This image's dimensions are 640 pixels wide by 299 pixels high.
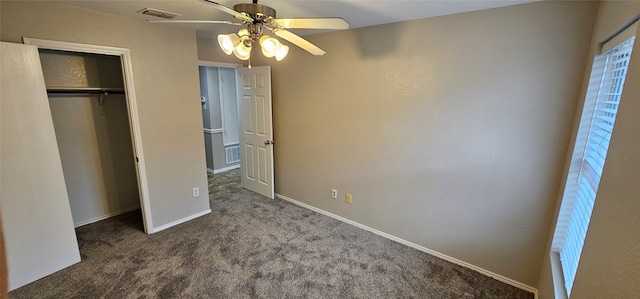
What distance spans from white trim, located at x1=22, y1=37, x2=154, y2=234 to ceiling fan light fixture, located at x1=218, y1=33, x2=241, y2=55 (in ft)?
5.12

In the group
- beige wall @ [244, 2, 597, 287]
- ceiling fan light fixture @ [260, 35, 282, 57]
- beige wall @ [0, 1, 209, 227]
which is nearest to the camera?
ceiling fan light fixture @ [260, 35, 282, 57]

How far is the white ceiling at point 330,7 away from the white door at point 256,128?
1204 millimetres

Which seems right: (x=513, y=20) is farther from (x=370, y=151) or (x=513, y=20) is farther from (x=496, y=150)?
(x=370, y=151)

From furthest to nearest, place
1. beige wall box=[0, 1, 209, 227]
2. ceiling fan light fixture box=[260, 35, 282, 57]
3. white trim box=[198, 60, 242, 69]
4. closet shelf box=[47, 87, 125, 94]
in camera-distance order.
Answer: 1. white trim box=[198, 60, 242, 69]
2. closet shelf box=[47, 87, 125, 94]
3. beige wall box=[0, 1, 209, 227]
4. ceiling fan light fixture box=[260, 35, 282, 57]

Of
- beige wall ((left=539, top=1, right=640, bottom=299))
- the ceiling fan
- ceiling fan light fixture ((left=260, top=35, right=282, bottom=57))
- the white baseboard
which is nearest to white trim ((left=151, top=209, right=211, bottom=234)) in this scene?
the white baseboard

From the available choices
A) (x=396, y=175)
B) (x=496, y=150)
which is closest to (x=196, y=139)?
(x=396, y=175)

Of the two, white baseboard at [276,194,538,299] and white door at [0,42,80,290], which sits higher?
white door at [0,42,80,290]

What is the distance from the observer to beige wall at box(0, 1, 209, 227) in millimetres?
2109

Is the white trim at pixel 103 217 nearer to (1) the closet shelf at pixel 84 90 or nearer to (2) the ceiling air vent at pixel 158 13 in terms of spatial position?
(1) the closet shelf at pixel 84 90

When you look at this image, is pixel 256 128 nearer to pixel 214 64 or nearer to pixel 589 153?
pixel 214 64

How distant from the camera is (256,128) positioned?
150 inches

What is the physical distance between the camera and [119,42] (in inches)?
96.9

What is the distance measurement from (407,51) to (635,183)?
1.93m

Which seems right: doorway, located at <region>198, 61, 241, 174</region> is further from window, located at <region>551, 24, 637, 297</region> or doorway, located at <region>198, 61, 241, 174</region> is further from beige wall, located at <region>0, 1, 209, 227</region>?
window, located at <region>551, 24, 637, 297</region>
